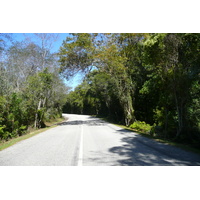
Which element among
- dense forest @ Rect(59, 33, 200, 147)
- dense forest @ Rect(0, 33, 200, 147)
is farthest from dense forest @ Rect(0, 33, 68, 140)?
dense forest @ Rect(59, 33, 200, 147)

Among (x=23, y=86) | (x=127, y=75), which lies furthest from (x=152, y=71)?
(x=23, y=86)

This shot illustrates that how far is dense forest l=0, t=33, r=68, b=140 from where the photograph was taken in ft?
34.8

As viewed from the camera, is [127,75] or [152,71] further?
[127,75]

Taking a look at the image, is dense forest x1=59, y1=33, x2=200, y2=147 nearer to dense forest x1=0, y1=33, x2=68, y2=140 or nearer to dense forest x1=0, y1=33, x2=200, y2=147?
dense forest x1=0, y1=33, x2=200, y2=147

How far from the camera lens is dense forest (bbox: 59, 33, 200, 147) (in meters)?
9.02

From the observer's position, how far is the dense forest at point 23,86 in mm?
10602

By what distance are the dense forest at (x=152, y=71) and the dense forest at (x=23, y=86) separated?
10.8ft

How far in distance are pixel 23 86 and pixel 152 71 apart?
13.5 meters

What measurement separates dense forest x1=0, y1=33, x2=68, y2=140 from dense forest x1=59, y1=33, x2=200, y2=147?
330 centimetres

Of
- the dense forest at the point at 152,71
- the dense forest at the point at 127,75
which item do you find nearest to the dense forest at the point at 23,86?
the dense forest at the point at 127,75

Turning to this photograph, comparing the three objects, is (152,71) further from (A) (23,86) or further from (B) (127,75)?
(A) (23,86)

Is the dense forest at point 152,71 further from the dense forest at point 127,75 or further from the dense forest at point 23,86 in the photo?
the dense forest at point 23,86

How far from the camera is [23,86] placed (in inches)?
678

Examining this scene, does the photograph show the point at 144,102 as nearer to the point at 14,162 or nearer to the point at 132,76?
the point at 132,76
